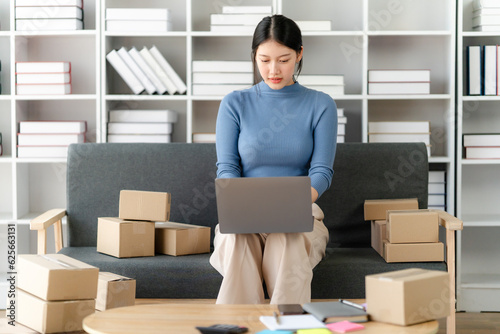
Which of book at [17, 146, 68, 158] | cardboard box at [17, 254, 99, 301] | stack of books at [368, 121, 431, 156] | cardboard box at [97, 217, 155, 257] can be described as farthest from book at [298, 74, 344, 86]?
cardboard box at [17, 254, 99, 301]

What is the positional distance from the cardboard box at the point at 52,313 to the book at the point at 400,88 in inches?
73.3

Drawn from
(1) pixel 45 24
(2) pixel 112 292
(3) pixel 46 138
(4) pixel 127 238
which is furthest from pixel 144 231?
(1) pixel 45 24

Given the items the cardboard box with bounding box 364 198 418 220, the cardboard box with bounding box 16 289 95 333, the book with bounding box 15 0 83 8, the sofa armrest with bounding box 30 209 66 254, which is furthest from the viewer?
the book with bounding box 15 0 83 8

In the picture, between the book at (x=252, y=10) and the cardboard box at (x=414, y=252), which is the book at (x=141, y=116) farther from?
the cardboard box at (x=414, y=252)

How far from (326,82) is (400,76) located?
0.37 meters

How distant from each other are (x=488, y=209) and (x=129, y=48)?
2141 millimetres

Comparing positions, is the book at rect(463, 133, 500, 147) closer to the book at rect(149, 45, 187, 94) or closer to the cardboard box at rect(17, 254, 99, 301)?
the book at rect(149, 45, 187, 94)

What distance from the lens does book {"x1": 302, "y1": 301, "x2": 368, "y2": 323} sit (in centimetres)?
161

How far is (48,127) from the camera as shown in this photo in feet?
10.5

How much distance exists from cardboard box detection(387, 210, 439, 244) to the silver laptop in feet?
1.69

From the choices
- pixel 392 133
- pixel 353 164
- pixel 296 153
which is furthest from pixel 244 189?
pixel 392 133

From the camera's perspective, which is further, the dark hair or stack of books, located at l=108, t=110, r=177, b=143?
stack of books, located at l=108, t=110, r=177, b=143

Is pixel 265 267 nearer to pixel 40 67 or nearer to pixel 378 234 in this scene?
pixel 378 234

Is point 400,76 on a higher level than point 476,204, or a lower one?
higher
